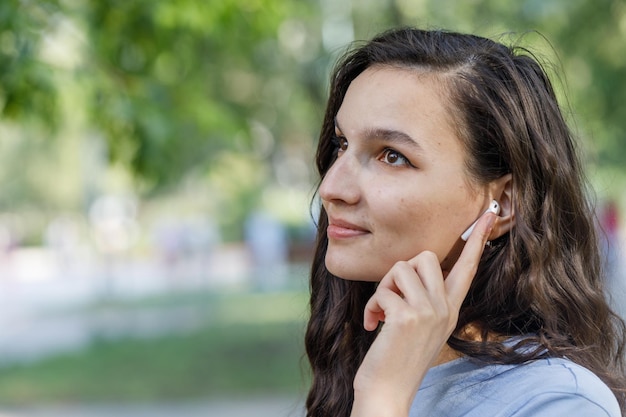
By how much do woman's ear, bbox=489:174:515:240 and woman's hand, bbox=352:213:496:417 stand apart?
174 millimetres

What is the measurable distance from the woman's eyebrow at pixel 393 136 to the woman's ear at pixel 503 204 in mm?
212

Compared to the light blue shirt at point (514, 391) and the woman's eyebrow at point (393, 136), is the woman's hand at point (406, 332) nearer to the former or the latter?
the light blue shirt at point (514, 391)

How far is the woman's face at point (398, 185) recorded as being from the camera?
70.8 inches

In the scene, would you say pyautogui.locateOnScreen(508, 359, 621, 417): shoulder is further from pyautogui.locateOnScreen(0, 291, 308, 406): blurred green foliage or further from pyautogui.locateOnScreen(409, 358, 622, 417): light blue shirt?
pyautogui.locateOnScreen(0, 291, 308, 406): blurred green foliage

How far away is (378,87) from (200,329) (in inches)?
448

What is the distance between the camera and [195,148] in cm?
727

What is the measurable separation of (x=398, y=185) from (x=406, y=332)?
12.1 inches

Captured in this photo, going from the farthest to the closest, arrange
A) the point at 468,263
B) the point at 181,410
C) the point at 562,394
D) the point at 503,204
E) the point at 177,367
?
the point at 177,367 → the point at 181,410 → the point at 503,204 → the point at 468,263 → the point at 562,394

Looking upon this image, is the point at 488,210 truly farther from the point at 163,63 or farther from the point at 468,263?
the point at 163,63

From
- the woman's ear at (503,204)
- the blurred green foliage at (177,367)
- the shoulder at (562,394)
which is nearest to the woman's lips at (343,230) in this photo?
the woman's ear at (503,204)


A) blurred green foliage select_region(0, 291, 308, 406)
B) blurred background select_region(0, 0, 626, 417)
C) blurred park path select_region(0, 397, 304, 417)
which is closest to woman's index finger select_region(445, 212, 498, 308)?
blurred background select_region(0, 0, 626, 417)

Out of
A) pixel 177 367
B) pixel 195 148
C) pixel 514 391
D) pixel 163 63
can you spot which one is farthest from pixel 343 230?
pixel 177 367

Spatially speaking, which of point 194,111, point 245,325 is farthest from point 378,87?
point 245,325

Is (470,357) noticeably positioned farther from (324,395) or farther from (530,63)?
(530,63)
